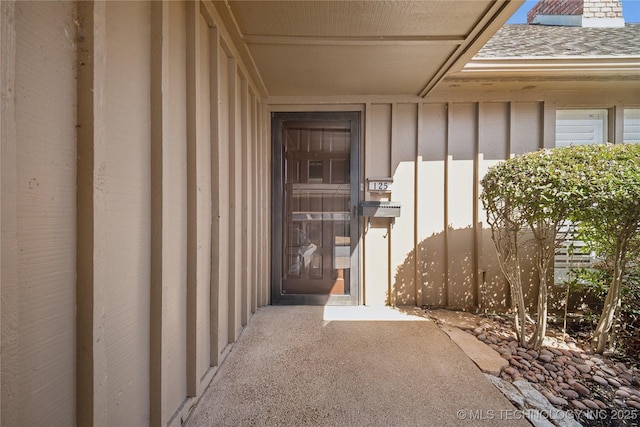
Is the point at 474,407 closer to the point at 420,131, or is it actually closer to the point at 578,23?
the point at 420,131

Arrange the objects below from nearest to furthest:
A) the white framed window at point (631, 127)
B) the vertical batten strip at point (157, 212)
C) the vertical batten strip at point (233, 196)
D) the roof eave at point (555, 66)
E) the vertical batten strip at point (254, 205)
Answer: the vertical batten strip at point (157, 212) → the vertical batten strip at point (233, 196) → the roof eave at point (555, 66) → the vertical batten strip at point (254, 205) → the white framed window at point (631, 127)

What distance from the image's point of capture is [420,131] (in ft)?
10.6

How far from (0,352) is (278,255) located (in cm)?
270

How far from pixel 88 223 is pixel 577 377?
3.19 meters

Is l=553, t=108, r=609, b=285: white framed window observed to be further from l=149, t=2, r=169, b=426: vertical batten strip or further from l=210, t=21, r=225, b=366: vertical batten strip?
l=149, t=2, r=169, b=426: vertical batten strip

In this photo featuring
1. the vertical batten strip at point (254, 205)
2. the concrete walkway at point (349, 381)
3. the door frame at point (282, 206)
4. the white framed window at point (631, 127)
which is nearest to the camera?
the concrete walkway at point (349, 381)

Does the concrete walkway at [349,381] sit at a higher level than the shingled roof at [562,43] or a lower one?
lower

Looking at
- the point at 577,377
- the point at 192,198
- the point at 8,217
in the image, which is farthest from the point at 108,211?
the point at 577,377

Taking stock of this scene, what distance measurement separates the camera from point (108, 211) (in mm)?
991

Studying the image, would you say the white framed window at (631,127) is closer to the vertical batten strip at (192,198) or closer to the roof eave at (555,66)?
the roof eave at (555,66)

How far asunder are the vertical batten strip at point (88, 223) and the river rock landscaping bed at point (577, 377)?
7.99 ft

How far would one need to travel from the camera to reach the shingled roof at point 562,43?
278cm

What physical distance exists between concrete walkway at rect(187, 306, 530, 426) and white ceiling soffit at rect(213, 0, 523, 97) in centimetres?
260

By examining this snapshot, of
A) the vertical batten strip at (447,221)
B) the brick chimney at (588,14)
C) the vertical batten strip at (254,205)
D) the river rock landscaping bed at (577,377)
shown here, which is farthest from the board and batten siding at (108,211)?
the brick chimney at (588,14)
